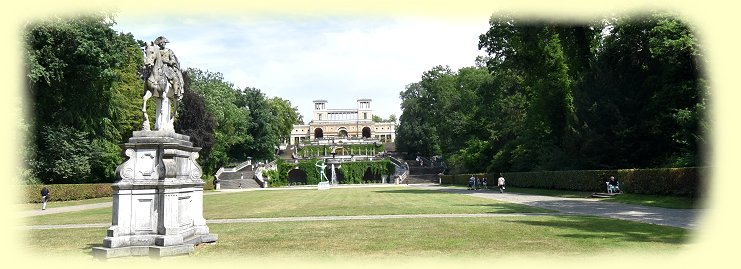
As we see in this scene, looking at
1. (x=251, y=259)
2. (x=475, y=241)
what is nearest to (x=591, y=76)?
(x=475, y=241)

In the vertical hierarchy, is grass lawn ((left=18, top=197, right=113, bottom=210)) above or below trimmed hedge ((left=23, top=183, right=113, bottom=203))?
below

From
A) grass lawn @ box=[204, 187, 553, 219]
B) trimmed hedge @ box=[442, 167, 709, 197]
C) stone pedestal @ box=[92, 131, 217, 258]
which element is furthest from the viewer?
trimmed hedge @ box=[442, 167, 709, 197]

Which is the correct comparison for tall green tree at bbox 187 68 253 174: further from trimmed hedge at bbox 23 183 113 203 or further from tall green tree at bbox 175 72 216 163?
trimmed hedge at bbox 23 183 113 203

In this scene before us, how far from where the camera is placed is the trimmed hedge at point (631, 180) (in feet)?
66.5

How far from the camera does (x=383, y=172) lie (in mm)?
76938

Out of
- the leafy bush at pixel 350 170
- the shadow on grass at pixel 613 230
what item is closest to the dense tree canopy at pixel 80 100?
the shadow on grass at pixel 613 230

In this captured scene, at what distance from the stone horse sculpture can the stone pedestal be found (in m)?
0.41

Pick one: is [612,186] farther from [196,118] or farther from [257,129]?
[257,129]

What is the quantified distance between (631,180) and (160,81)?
23.0m

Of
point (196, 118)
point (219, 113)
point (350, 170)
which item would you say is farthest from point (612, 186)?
point (350, 170)

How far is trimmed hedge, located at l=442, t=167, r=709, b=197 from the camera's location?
66.5 feet

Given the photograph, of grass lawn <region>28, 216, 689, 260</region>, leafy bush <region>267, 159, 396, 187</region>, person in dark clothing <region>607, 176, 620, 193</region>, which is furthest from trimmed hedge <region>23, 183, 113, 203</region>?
leafy bush <region>267, 159, 396, 187</region>

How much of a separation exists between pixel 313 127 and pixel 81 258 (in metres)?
121
